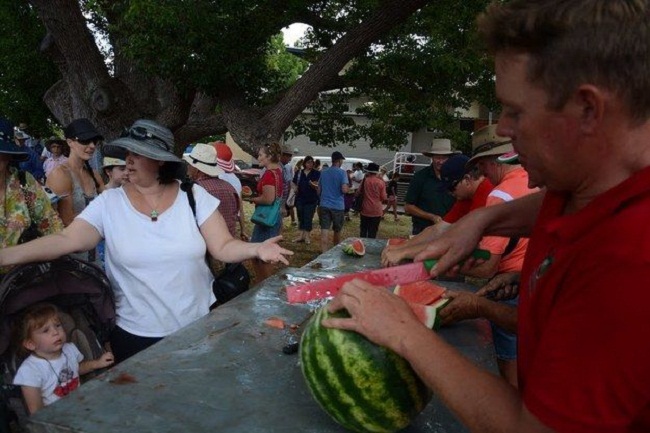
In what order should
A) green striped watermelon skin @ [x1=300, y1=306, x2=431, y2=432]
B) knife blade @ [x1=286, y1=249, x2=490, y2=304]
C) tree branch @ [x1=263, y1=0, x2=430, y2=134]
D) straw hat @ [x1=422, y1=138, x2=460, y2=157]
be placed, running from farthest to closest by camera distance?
tree branch @ [x1=263, y1=0, x2=430, y2=134], straw hat @ [x1=422, y1=138, x2=460, y2=157], knife blade @ [x1=286, y1=249, x2=490, y2=304], green striped watermelon skin @ [x1=300, y1=306, x2=431, y2=432]

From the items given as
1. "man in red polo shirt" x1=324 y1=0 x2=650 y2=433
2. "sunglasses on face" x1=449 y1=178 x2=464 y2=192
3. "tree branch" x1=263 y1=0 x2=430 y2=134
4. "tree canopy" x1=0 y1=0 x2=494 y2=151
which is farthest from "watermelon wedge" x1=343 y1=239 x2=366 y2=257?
"tree branch" x1=263 y1=0 x2=430 y2=134

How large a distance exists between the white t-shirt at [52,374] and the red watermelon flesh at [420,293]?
2.01 metres

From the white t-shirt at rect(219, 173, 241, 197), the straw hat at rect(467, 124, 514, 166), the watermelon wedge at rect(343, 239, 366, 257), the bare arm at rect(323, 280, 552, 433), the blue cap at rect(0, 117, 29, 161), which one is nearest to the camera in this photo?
the bare arm at rect(323, 280, 552, 433)

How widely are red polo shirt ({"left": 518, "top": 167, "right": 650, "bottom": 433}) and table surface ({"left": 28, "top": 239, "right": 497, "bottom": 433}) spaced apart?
1.00 meters

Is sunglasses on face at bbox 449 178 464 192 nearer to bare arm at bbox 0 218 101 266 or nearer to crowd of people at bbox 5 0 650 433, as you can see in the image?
crowd of people at bbox 5 0 650 433

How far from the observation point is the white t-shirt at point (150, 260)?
3.24 meters

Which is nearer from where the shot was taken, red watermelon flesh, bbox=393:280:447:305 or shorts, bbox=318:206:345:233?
red watermelon flesh, bbox=393:280:447:305

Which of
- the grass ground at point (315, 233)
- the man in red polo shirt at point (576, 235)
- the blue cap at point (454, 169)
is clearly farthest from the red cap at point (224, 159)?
the man in red polo shirt at point (576, 235)

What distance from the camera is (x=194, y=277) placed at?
3357mm

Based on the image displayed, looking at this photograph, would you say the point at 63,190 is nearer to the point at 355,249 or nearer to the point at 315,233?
the point at 355,249

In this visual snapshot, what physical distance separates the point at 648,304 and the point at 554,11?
2.18ft

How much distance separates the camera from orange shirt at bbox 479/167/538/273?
3949 millimetres

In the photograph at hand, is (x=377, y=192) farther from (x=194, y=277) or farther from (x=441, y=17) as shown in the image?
(x=194, y=277)

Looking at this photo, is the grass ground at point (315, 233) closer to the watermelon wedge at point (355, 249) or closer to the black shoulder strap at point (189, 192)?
the watermelon wedge at point (355, 249)
